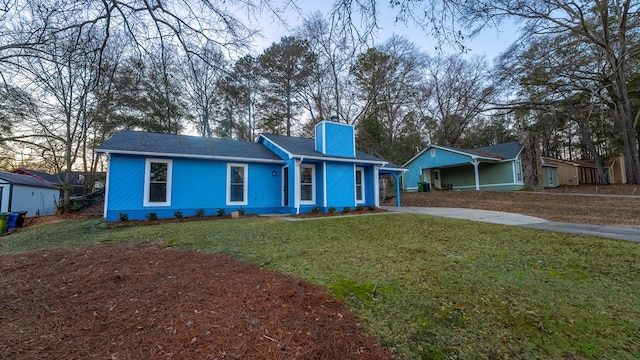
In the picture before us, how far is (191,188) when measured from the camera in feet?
34.0

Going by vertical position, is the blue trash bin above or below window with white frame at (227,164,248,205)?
below

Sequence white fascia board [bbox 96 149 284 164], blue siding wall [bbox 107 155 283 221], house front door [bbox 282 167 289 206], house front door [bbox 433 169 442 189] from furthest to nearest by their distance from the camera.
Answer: house front door [bbox 433 169 442 189] < house front door [bbox 282 167 289 206] < blue siding wall [bbox 107 155 283 221] < white fascia board [bbox 96 149 284 164]

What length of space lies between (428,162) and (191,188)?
19.6m

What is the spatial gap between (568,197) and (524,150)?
7511mm

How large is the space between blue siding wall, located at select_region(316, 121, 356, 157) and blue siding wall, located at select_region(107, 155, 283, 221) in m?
2.38

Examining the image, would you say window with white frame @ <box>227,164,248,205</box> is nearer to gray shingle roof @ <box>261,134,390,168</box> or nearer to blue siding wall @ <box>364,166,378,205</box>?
gray shingle roof @ <box>261,134,390,168</box>

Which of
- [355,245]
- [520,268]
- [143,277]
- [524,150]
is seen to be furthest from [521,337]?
[524,150]

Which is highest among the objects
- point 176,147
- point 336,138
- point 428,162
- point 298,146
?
point 428,162

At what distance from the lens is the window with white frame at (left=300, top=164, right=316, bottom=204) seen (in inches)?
466

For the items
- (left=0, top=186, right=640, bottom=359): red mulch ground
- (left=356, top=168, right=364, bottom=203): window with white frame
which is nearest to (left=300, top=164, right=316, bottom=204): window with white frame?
(left=356, top=168, right=364, bottom=203): window with white frame

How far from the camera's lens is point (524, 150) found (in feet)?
67.8

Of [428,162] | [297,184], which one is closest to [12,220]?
[297,184]

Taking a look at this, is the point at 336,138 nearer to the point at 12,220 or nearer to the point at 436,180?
the point at 12,220

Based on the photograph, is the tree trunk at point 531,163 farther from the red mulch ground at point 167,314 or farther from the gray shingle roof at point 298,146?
the red mulch ground at point 167,314
